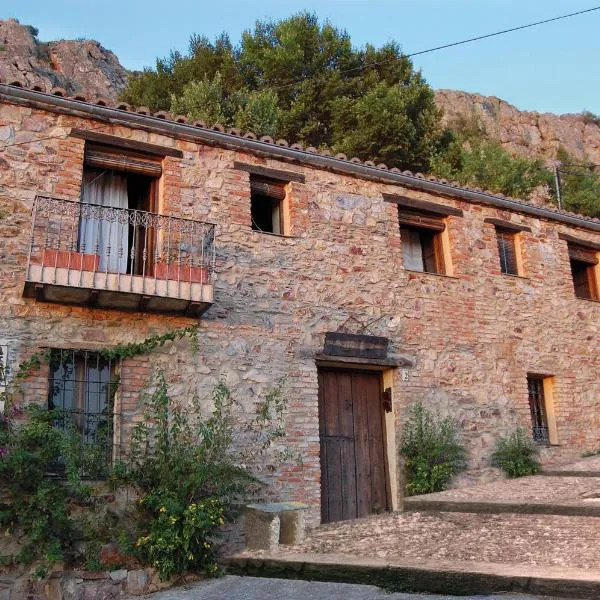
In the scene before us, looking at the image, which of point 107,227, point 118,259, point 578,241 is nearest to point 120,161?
point 107,227

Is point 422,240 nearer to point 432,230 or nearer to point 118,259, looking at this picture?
point 432,230

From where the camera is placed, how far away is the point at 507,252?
1150cm

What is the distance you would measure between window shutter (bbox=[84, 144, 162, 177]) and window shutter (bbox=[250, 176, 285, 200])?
1341 mm

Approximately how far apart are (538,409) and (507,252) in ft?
8.64

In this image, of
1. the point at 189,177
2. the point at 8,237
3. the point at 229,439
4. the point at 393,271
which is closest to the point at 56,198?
the point at 8,237

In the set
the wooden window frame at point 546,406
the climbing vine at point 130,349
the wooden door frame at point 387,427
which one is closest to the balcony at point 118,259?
the climbing vine at point 130,349

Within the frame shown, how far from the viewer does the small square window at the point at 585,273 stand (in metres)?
12.5

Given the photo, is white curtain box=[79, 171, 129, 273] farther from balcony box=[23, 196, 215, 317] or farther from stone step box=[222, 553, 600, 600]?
stone step box=[222, 553, 600, 600]

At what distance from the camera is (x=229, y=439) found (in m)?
7.78

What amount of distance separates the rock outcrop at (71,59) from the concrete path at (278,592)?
21389 millimetres

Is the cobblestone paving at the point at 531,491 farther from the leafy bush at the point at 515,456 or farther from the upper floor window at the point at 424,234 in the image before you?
the upper floor window at the point at 424,234

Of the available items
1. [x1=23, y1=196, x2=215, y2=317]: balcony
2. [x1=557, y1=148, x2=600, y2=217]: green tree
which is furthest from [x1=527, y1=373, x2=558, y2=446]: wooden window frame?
[x1=557, y1=148, x2=600, y2=217]: green tree

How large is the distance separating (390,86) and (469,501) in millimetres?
15933

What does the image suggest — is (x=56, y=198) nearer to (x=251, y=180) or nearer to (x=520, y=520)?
(x=251, y=180)
